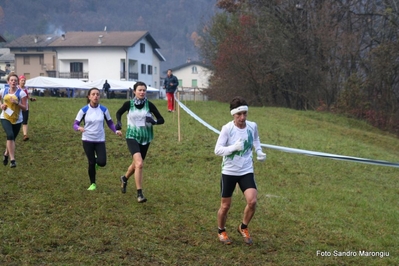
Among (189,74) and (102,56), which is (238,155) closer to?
(102,56)

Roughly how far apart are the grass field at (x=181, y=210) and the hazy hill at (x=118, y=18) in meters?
129

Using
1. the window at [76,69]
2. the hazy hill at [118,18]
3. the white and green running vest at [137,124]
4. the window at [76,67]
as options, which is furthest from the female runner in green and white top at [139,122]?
the hazy hill at [118,18]

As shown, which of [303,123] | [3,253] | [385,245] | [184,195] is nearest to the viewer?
[3,253]

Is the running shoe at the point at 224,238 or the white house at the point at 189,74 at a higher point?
the white house at the point at 189,74

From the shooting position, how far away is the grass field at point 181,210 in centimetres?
721

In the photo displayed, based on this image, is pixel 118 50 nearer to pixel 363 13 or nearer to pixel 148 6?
pixel 363 13

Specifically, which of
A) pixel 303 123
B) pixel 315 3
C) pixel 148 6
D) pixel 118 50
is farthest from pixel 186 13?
pixel 303 123

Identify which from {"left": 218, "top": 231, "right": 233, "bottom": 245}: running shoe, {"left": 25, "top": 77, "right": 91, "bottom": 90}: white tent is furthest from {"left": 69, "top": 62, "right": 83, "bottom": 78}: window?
{"left": 218, "top": 231, "right": 233, "bottom": 245}: running shoe

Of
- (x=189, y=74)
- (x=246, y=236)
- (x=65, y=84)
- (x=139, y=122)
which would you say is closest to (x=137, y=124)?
(x=139, y=122)

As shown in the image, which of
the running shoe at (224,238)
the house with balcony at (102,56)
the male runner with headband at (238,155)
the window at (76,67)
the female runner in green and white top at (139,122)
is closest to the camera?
the male runner with headband at (238,155)

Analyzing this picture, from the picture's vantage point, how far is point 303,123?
2681cm

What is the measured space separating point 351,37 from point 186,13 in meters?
155

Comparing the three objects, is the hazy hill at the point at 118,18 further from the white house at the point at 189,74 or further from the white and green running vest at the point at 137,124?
the white and green running vest at the point at 137,124

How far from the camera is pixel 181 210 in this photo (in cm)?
933
